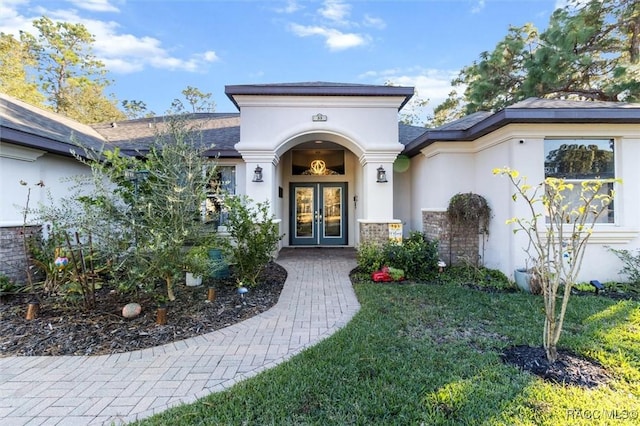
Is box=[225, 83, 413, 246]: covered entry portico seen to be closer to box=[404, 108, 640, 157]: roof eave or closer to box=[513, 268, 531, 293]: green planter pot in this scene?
box=[404, 108, 640, 157]: roof eave

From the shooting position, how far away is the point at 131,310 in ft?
15.1

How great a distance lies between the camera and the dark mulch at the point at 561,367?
→ 9.75 feet

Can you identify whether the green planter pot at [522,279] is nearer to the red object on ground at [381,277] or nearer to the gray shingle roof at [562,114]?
the red object on ground at [381,277]

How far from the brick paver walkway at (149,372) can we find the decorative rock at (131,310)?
0.99 m

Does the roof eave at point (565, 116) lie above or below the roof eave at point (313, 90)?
below

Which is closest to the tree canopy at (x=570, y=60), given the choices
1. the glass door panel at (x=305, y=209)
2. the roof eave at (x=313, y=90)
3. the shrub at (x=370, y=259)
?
the roof eave at (x=313, y=90)

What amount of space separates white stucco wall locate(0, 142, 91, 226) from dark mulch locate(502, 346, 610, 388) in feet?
25.9

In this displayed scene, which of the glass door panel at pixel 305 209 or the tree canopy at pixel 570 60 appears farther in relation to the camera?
the glass door panel at pixel 305 209

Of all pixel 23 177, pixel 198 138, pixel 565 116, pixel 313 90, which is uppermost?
pixel 313 90

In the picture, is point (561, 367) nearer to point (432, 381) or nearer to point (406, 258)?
point (432, 381)

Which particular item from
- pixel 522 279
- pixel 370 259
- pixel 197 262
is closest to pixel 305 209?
pixel 370 259

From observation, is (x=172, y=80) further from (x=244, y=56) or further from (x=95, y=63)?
(x=95, y=63)

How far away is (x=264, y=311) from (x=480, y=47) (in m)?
15.0

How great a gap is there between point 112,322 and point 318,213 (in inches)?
317
